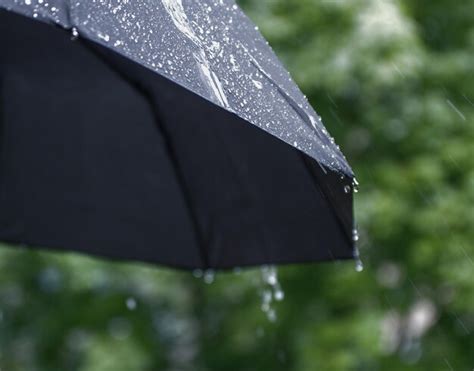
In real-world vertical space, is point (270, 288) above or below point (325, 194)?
below

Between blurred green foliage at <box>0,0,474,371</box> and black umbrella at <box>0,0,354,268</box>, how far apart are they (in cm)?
242

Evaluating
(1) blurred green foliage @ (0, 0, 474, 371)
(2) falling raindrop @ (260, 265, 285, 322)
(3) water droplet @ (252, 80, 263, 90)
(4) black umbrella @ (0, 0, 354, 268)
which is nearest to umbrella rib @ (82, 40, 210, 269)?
(4) black umbrella @ (0, 0, 354, 268)

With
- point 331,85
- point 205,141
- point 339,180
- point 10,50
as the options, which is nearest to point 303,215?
point 205,141

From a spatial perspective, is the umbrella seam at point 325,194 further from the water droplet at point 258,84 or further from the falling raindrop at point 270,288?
the falling raindrop at point 270,288

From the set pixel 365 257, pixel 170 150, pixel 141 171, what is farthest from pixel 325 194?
pixel 365 257

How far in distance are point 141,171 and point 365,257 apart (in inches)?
119

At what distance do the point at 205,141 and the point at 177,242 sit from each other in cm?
51

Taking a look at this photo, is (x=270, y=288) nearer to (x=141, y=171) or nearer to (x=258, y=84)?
(x=141, y=171)

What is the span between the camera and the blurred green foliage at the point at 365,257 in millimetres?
5129

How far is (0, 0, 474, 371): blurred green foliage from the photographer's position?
5.13 meters

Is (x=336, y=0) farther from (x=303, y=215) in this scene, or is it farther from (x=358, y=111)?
(x=303, y=215)

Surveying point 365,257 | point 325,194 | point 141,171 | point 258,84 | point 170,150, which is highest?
point 258,84

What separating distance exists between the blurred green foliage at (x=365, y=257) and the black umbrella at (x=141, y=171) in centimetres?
242

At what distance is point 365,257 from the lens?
5.64 meters
